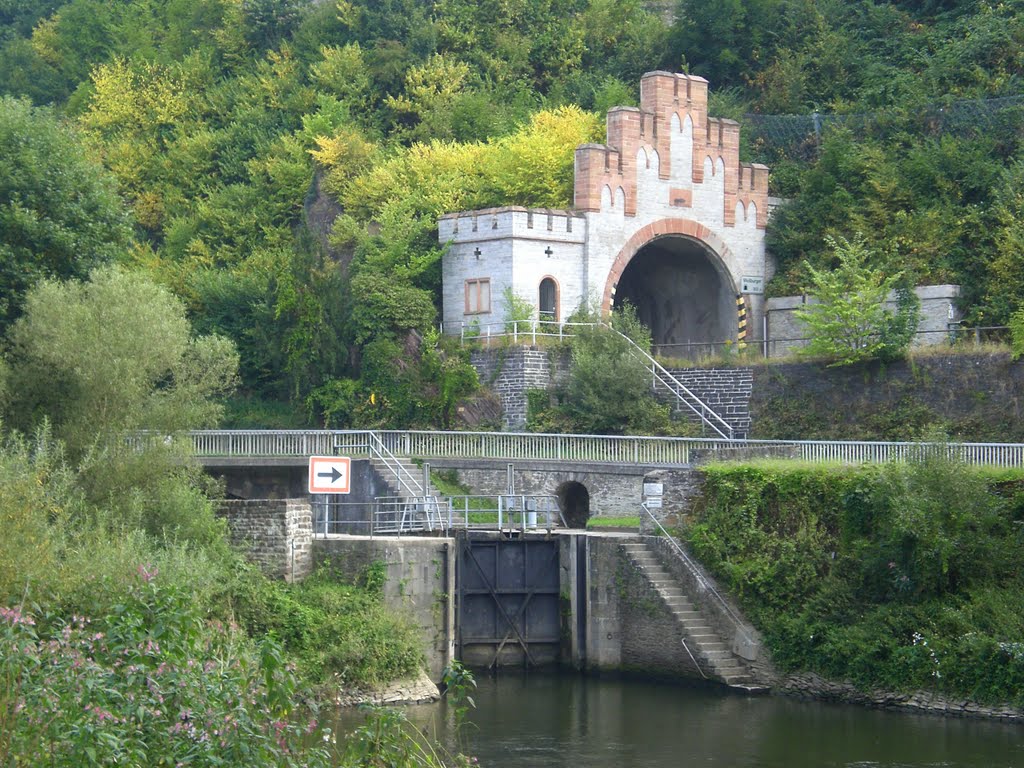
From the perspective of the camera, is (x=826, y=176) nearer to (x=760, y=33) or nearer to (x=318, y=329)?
(x=760, y=33)

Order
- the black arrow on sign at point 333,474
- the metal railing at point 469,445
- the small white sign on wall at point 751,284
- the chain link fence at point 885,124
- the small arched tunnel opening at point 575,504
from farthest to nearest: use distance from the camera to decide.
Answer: the small white sign on wall at point 751,284, the chain link fence at point 885,124, the small arched tunnel opening at point 575,504, the metal railing at point 469,445, the black arrow on sign at point 333,474

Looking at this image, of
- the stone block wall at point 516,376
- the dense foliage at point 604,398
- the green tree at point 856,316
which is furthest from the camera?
the stone block wall at point 516,376

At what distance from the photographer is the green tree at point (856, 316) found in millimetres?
45750

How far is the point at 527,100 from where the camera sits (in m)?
61.4

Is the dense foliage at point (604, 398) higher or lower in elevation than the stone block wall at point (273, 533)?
higher

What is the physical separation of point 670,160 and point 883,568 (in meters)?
22.2

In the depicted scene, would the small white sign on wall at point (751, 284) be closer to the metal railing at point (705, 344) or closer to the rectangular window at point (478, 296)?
the metal railing at point (705, 344)

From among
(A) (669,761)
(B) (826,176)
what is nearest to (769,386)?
(B) (826,176)

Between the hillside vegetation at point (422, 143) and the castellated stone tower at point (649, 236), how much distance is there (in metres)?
1.09

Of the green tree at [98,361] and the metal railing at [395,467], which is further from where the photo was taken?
the metal railing at [395,467]

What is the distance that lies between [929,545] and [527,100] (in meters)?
31.2

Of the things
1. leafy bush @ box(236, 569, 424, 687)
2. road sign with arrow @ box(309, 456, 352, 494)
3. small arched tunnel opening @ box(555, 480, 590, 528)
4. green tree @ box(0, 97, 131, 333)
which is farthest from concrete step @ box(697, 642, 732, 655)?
green tree @ box(0, 97, 131, 333)

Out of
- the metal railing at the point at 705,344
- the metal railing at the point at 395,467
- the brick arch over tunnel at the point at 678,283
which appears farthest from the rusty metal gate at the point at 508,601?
the brick arch over tunnel at the point at 678,283

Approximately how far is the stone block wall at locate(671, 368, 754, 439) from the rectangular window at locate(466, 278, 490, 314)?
617 centimetres
